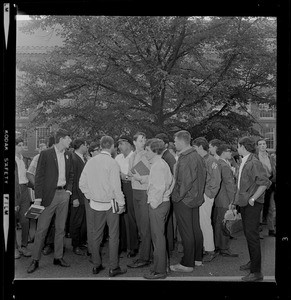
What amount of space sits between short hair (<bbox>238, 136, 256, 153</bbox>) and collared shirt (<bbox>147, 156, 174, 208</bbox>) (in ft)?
3.31

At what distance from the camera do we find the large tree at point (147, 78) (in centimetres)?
540

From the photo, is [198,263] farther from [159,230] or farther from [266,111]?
[266,111]

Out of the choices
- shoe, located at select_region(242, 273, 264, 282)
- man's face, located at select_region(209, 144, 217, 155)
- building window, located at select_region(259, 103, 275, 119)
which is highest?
building window, located at select_region(259, 103, 275, 119)

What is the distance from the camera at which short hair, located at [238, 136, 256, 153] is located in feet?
18.0

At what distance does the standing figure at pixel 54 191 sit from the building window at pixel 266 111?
8.07ft

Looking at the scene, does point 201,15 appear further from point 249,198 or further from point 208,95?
point 249,198

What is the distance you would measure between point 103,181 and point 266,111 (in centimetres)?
219

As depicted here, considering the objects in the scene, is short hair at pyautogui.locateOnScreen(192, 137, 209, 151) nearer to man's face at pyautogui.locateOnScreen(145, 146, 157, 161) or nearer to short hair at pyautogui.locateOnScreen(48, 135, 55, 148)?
man's face at pyautogui.locateOnScreen(145, 146, 157, 161)

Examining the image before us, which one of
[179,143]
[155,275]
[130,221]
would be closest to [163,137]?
[179,143]

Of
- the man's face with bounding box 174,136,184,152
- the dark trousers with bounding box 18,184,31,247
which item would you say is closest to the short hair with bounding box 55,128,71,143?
the dark trousers with bounding box 18,184,31,247

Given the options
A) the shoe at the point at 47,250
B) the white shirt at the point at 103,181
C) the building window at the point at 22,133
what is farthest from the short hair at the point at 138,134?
the shoe at the point at 47,250
